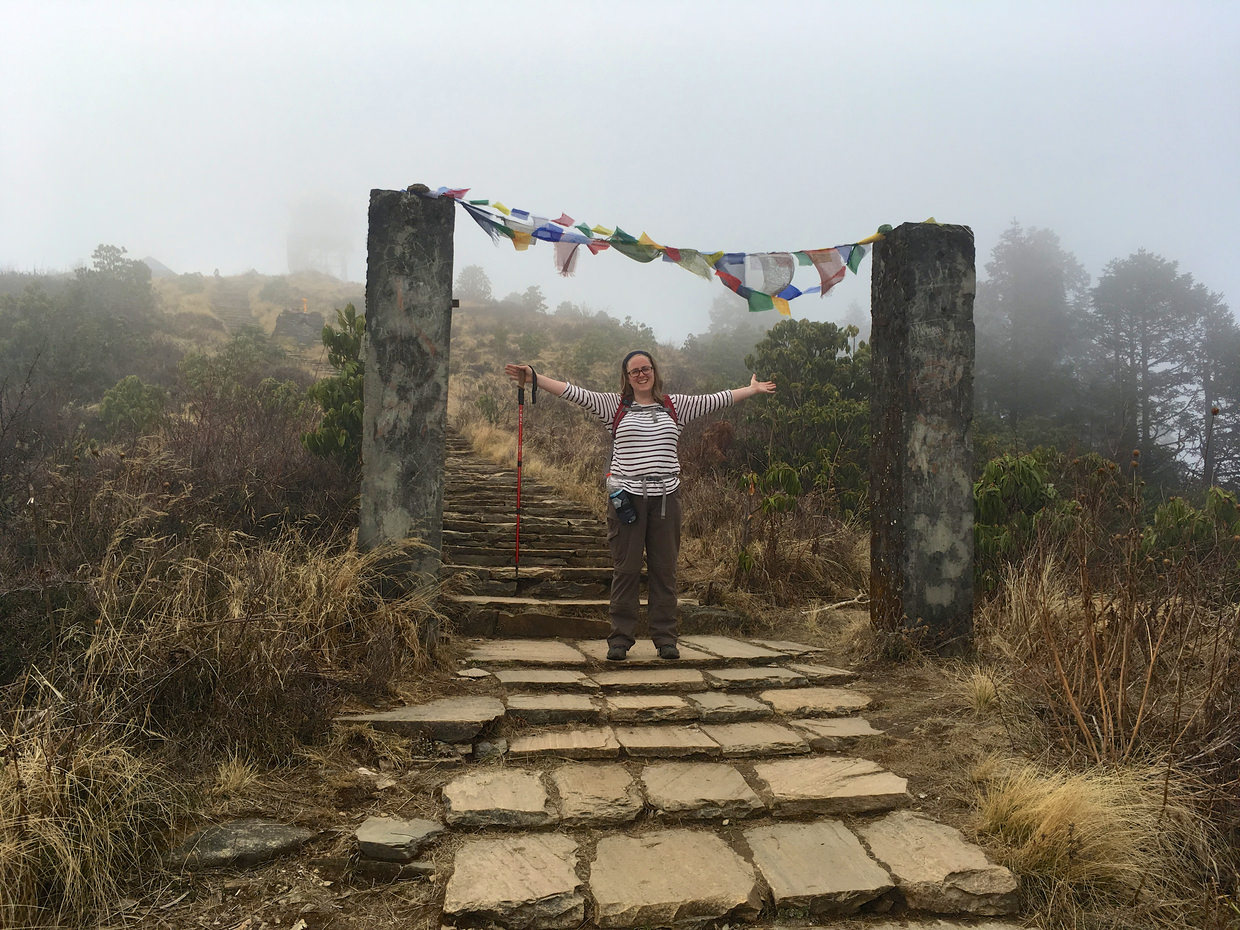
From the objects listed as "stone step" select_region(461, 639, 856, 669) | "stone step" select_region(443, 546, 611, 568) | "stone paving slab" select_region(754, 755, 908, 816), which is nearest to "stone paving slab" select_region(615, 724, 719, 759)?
"stone paving slab" select_region(754, 755, 908, 816)

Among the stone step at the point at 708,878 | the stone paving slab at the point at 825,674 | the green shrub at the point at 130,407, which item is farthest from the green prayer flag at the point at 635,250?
the green shrub at the point at 130,407

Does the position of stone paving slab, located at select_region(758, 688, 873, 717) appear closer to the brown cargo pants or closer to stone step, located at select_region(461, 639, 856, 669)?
Result: stone step, located at select_region(461, 639, 856, 669)

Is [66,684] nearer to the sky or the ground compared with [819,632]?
nearer to the sky

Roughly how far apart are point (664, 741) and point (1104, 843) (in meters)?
1.69

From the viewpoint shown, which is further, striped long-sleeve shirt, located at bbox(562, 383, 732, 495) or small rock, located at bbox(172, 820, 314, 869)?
striped long-sleeve shirt, located at bbox(562, 383, 732, 495)

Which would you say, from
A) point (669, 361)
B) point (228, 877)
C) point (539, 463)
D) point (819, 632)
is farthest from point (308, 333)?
point (228, 877)

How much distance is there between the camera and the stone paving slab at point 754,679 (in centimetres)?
437

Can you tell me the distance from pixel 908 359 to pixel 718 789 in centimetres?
288

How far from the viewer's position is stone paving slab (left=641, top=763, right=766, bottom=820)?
2.93 meters

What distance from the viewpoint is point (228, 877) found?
2428 mm

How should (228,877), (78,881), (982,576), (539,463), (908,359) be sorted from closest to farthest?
(78,881) < (228,877) < (908,359) < (982,576) < (539,463)

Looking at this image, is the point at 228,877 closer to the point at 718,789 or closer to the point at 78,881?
the point at 78,881

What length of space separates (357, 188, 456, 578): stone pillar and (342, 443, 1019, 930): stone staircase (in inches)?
36.5

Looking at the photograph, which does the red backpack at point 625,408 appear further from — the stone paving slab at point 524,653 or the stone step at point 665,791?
the stone step at point 665,791
